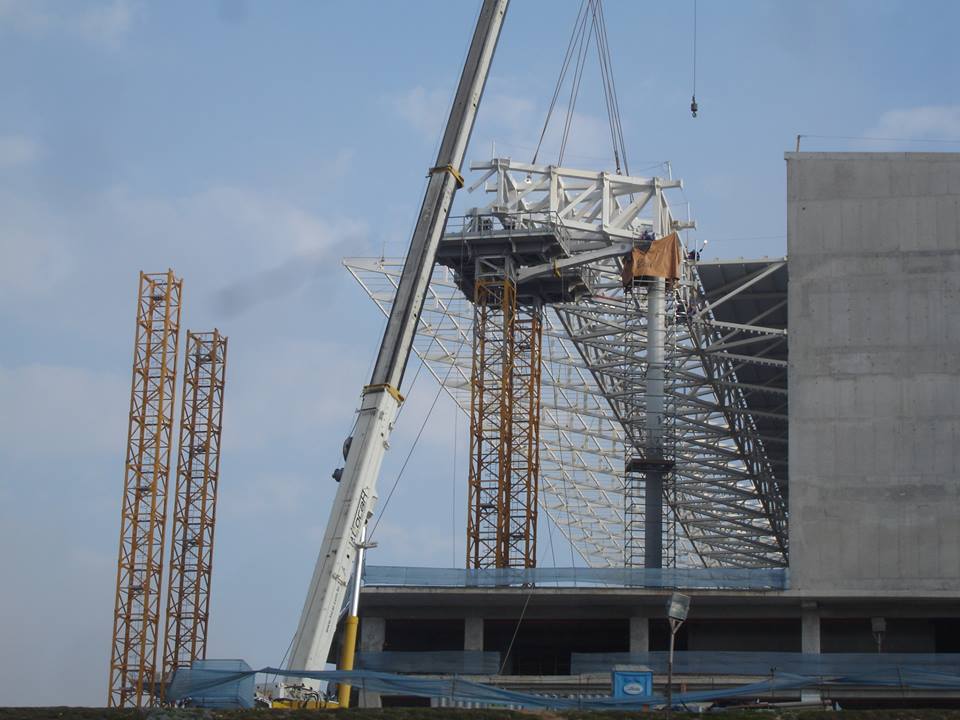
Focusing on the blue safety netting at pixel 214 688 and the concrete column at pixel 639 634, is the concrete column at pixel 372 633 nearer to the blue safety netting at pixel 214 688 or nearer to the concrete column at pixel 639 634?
the concrete column at pixel 639 634

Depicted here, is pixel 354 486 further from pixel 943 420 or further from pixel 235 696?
pixel 943 420

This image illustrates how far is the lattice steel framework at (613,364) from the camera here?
253 ft

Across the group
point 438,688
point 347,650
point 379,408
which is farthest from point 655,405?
point 347,650

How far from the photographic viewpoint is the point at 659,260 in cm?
7462

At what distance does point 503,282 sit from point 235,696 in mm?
38261

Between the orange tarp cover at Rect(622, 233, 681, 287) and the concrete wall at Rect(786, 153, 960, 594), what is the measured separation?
9458 mm

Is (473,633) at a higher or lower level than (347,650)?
higher

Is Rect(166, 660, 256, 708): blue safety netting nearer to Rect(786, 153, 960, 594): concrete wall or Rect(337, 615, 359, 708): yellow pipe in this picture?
Rect(337, 615, 359, 708): yellow pipe

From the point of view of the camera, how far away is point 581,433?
105000mm

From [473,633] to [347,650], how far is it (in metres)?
22.2

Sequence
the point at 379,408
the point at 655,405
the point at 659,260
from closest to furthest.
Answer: the point at 379,408, the point at 659,260, the point at 655,405

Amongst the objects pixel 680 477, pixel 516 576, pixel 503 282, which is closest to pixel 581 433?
pixel 680 477

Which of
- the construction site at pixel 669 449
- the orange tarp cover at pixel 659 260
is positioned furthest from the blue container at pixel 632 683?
the orange tarp cover at pixel 659 260

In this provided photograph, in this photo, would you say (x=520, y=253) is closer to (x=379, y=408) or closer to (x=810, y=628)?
(x=810, y=628)
